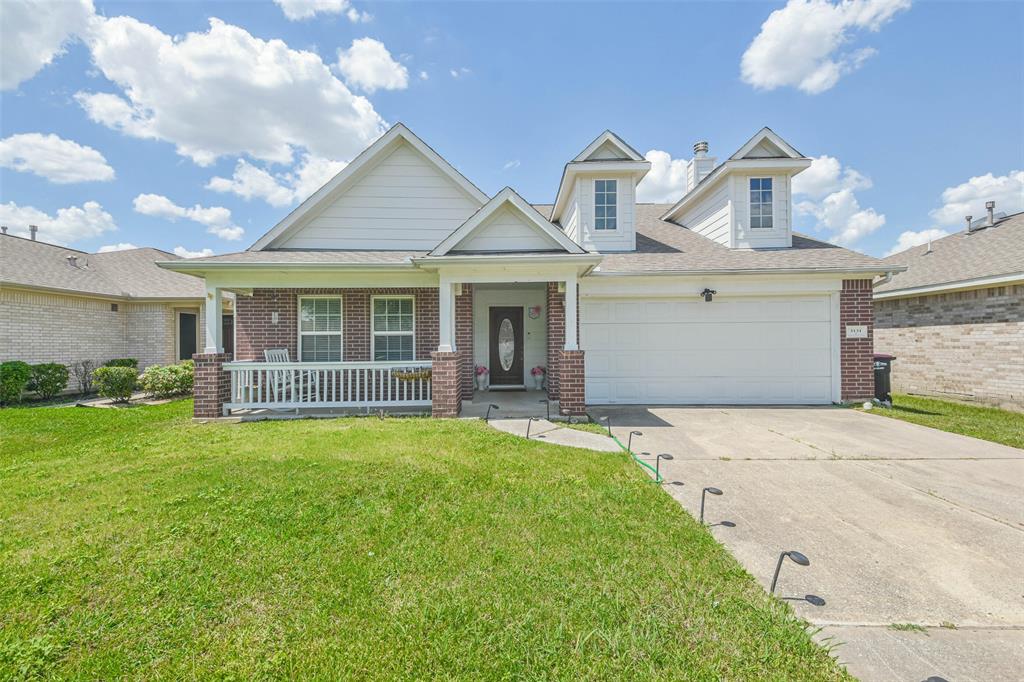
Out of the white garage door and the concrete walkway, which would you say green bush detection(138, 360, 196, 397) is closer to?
the concrete walkway

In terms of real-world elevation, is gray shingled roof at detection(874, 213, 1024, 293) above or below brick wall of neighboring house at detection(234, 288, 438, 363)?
above

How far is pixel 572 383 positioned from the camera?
7.55 m

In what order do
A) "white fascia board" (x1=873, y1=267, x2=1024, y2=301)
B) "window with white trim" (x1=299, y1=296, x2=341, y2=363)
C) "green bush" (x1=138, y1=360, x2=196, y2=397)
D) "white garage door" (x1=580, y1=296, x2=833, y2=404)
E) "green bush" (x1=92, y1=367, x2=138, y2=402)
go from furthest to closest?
"green bush" (x1=138, y1=360, x2=196, y2=397) < "green bush" (x1=92, y1=367, x2=138, y2=402) < "window with white trim" (x1=299, y1=296, x2=341, y2=363) < "white garage door" (x1=580, y1=296, x2=833, y2=404) < "white fascia board" (x1=873, y1=267, x2=1024, y2=301)

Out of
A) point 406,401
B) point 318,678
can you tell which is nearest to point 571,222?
point 406,401

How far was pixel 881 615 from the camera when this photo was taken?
245cm

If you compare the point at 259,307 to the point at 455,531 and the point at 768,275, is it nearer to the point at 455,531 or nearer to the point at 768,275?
the point at 455,531

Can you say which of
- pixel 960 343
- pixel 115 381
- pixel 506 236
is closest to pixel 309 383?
pixel 506 236

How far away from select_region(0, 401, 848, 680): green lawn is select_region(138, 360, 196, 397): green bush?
624 centimetres

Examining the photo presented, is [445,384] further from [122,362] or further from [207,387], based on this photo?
[122,362]

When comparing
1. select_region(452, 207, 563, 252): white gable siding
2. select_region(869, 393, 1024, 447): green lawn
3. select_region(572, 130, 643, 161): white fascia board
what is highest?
select_region(572, 130, 643, 161): white fascia board

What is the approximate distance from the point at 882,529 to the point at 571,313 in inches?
204

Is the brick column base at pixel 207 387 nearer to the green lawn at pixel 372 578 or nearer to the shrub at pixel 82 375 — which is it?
the green lawn at pixel 372 578

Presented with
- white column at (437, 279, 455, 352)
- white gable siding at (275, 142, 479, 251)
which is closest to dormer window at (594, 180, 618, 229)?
white gable siding at (275, 142, 479, 251)

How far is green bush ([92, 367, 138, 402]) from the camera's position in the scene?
9633mm
